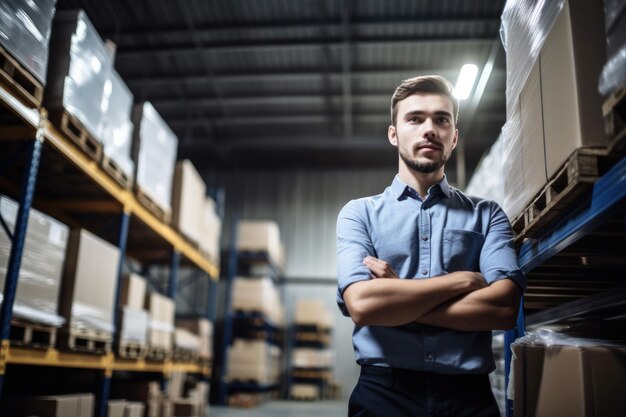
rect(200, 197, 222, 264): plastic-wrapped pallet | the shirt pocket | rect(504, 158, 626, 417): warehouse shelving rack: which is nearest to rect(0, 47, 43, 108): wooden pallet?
the shirt pocket

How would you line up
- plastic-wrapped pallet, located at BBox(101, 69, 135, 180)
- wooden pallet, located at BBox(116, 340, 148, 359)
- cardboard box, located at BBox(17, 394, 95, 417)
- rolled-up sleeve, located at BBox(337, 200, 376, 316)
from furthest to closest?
wooden pallet, located at BBox(116, 340, 148, 359) → plastic-wrapped pallet, located at BBox(101, 69, 135, 180) → cardboard box, located at BBox(17, 394, 95, 417) → rolled-up sleeve, located at BBox(337, 200, 376, 316)

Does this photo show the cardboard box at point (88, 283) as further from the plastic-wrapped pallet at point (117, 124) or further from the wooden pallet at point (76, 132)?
the plastic-wrapped pallet at point (117, 124)

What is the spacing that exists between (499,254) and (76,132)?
445cm

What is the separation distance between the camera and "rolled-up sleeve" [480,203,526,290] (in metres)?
2.16

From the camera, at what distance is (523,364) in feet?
8.86

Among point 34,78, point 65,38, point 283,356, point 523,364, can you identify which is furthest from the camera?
point 283,356

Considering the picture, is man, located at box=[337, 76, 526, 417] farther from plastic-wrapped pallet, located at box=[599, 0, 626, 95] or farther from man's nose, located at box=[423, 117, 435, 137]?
plastic-wrapped pallet, located at box=[599, 0, 626, 95]

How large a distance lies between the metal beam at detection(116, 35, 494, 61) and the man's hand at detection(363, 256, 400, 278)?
9162 millimetres

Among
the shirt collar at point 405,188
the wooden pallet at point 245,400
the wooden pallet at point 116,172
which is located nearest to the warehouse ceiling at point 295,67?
the wooden pallet at point 116,172

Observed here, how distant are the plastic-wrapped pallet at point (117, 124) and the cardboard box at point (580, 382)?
4780 millimetres

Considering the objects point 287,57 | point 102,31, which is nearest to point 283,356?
point 287,57

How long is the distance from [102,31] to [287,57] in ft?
11.9

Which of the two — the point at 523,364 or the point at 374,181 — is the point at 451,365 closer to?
the point at 523,364

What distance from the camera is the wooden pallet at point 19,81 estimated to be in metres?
3.96
